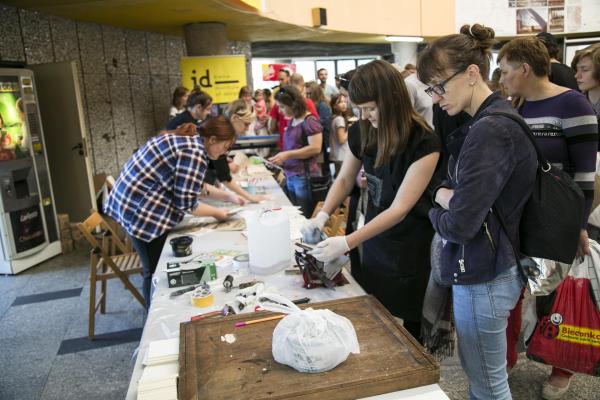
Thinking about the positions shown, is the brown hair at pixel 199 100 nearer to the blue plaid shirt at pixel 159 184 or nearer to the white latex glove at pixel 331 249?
the blue plaid shirt at pixel 159 184

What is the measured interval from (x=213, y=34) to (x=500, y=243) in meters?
5.76

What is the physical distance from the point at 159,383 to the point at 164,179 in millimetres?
1453

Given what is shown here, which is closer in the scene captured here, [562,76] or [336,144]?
[562,76]

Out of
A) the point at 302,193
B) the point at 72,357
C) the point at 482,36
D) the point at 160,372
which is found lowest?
the point at 72,357

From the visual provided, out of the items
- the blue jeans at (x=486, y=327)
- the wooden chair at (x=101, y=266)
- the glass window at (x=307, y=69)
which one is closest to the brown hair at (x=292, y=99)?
the wooden chair at (x=101, y=266)

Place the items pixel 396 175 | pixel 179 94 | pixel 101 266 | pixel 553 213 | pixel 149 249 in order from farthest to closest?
pixel 179 94 < pixel 101 266 < pixel 149 249 < pixel 396 175 < pixel 553 213

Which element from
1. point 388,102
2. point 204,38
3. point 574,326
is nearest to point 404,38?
point 204,38

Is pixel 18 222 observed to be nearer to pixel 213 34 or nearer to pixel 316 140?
pixel 316 140

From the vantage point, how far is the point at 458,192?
1.32 metres

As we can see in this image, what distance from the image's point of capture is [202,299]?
1696 mm

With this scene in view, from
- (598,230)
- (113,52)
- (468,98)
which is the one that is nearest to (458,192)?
(468,98)

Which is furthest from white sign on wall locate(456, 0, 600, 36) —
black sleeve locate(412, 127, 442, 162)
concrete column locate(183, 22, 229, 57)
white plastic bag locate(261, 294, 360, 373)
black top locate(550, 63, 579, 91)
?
white plastic bag locate(261, 294, 360, 373)

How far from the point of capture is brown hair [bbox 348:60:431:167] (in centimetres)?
174

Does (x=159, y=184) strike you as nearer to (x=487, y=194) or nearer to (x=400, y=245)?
(x=400, y=245)
